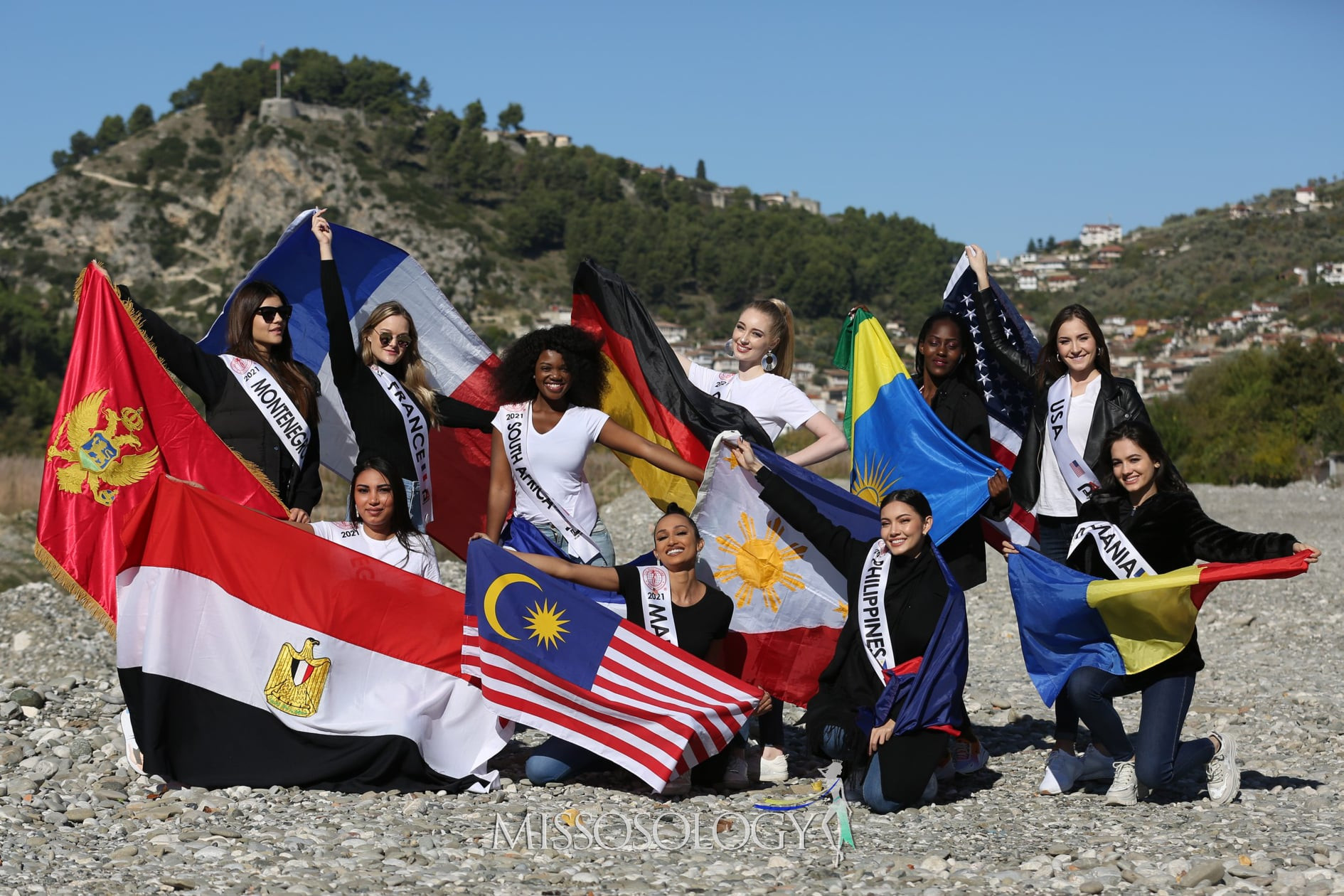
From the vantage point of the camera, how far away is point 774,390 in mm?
7219

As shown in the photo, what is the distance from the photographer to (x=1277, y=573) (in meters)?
5.79

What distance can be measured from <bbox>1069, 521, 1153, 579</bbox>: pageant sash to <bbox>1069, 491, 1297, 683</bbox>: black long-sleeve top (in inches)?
Result: 1.4

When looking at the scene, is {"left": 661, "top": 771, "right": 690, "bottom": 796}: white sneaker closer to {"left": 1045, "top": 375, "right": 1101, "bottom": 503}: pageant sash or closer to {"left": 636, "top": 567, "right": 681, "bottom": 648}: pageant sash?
{"left": 636, "top": 567, "right": 681, "bottom": 648}: pageant sash

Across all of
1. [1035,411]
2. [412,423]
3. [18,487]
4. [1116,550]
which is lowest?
[1116,550]

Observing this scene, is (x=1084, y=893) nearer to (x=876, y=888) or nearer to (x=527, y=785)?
(x=876, y=888)

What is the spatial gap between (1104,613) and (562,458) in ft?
9.03

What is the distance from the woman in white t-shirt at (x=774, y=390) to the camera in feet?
23.2

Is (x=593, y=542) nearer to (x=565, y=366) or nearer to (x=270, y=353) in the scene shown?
(x=565, y=366)

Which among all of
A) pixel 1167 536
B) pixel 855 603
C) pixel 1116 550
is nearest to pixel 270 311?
pixel 855 603

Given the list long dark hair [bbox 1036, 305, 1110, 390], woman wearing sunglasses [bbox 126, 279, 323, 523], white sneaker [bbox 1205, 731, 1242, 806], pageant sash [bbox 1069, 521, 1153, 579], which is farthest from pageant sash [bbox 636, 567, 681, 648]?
white sneaker [bbox 1205, 731, 1242, 806]

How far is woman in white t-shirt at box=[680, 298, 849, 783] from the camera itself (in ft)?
23.2

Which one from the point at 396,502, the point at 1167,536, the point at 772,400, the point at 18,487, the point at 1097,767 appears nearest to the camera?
the point at 1167,536

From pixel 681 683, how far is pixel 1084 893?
84.4 inches

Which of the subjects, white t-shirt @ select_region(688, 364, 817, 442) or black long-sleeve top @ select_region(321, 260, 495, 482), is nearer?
black long-sleeve top @ select_region(321, 260, 495, 482)
